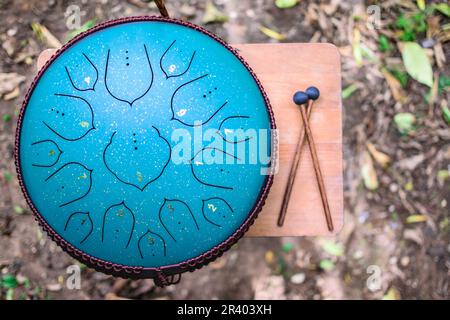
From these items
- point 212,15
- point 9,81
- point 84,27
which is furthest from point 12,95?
point 212,15

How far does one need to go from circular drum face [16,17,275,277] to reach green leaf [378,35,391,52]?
115 cm

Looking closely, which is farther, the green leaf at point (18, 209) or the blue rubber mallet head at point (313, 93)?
the green leaf at point (18, 209)

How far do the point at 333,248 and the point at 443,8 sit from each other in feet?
3.44

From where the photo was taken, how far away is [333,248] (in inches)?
85.4

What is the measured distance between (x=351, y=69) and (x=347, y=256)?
74 cm

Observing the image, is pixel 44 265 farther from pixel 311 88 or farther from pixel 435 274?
pixel 435 274

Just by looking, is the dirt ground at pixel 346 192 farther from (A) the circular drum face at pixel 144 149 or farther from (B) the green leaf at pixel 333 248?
(A) the circular drum face at pixel 144 149

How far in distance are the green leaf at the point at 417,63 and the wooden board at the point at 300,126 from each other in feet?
2.78

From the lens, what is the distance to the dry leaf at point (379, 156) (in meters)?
2.19

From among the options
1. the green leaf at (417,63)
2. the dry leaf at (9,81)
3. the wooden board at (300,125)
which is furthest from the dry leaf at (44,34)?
the green leaf at (417,63)

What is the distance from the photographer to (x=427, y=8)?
2.23 meters

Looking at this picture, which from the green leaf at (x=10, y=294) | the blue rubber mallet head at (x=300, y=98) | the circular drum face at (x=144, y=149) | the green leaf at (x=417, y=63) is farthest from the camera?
the green leaf at (x=417, y=63)

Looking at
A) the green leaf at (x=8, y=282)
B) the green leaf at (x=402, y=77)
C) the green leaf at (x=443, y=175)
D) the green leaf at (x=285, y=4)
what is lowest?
the green leaf at (x=8, y=282)
